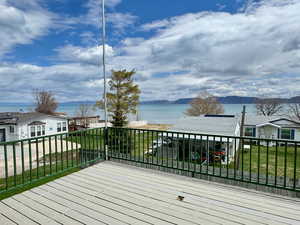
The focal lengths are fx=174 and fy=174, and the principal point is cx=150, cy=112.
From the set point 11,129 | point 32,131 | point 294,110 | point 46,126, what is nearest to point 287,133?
point 294,110

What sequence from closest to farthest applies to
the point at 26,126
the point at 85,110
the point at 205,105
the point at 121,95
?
the point at 121,95, the point at 26,126, the point at 205,105, the point at 85,110

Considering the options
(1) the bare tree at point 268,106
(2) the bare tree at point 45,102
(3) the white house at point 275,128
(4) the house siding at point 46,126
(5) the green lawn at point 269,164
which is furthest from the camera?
(1) the bare tree at point 268,106

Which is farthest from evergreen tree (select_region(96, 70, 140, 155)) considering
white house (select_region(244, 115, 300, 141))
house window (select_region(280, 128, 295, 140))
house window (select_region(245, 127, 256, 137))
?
house window (select_region(280, 128, 295, 140))

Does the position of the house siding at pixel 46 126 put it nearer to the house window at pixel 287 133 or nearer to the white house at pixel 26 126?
the white house at pixel 26 126

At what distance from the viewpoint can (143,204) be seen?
222cm

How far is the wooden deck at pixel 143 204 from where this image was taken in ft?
6.30

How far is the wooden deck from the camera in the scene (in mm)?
1919

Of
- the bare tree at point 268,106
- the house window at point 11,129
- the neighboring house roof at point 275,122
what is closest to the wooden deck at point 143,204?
the house window at point 11,129

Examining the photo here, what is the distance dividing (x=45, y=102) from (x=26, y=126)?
9.69 metres

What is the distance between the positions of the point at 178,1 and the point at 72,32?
169 inches

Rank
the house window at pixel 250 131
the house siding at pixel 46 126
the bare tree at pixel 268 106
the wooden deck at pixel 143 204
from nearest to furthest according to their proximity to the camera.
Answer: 1. the wooden deck at pixel 143 204
2. the house siding at pixel 46 126
3. the house window at pixel 250 131
4. the bare tree at pixel 268 106

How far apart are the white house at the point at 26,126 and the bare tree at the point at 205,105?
17.5 m

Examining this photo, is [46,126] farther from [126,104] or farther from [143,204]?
[143,204]

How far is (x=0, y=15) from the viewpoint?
4.49 metres
